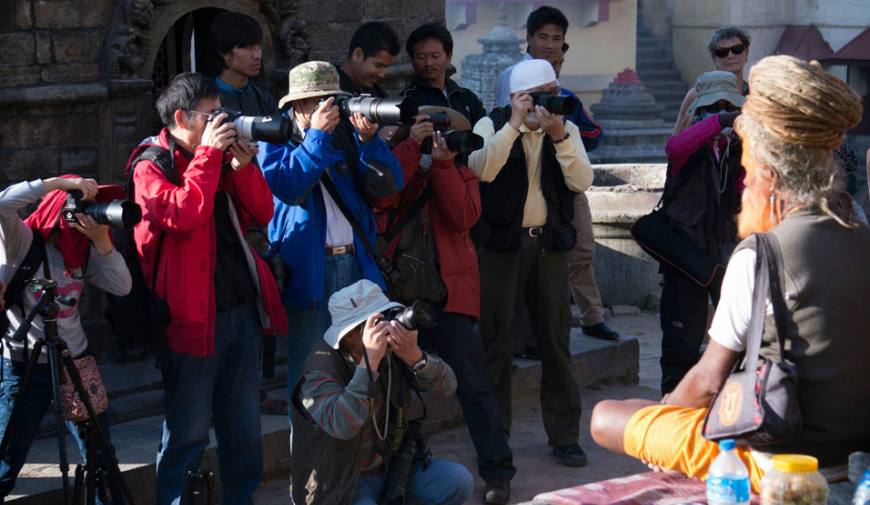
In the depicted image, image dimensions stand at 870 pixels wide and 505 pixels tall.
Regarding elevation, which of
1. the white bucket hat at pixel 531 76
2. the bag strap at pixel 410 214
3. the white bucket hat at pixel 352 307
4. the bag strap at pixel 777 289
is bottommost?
the white bucket hat at pixel 352 307

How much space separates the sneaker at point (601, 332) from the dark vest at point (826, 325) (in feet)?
14.2

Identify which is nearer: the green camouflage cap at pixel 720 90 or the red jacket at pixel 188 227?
the red jacket at pixel 188 227

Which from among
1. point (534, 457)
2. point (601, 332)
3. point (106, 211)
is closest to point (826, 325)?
point (106, 211)

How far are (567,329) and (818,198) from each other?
117 inches

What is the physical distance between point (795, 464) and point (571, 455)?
124 inches

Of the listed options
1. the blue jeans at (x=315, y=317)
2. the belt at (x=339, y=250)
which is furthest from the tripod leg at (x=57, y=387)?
the belt at (x=339, y=250)

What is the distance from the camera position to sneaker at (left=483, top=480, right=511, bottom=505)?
5719 mm

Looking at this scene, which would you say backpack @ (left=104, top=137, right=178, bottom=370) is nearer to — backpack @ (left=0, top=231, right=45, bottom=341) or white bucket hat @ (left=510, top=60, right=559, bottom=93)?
backpack @ (left=0, top=231, right=45, bottom=341)

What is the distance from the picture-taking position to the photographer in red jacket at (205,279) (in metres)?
4.71

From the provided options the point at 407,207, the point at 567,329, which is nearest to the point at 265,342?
the point at 407,207

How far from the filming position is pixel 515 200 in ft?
19.7

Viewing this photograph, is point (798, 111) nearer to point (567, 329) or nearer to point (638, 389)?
point (567, 329)

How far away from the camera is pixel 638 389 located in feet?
24.8

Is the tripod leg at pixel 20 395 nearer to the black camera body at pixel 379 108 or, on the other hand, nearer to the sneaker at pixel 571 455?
the black camera body at pixel 379 108
